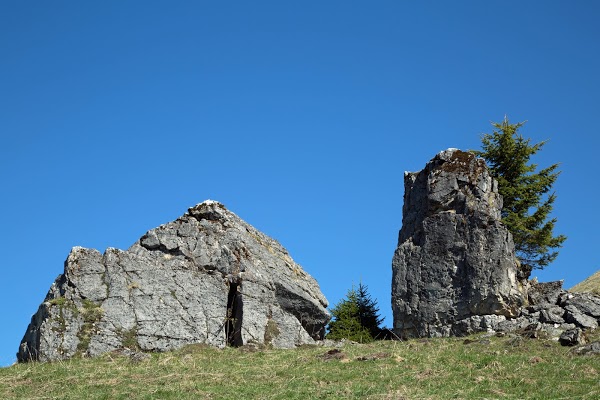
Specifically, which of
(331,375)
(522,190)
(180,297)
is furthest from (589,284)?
(331,375)

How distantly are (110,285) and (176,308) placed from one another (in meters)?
2.69

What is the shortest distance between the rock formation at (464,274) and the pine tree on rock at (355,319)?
1194mm

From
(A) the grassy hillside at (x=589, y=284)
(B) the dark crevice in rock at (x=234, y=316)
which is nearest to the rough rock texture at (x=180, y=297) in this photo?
(B) the dark crevice in rock at (x=234, y=316)

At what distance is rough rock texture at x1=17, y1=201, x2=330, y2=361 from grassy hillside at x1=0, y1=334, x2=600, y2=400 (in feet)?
6.00

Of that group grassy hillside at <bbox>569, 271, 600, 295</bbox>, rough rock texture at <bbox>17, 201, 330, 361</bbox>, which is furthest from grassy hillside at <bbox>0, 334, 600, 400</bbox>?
grassy hillside at <bbox>569, 271, 600, 295</bbox>

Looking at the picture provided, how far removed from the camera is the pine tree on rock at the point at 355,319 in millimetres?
35906

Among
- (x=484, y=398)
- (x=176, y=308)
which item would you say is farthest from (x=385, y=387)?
(x=176, y=308)

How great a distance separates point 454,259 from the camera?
3562 centimetres

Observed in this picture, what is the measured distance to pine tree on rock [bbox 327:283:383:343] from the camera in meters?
35.9

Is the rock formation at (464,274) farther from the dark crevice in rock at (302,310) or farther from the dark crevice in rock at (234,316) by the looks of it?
the dark crevice in rock at (234,316)

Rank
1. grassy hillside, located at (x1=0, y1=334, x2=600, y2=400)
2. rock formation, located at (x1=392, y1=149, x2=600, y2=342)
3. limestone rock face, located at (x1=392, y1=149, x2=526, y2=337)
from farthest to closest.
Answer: limestone rock face, located at (x1=392, y1=149, x2=526, y2=337), rock formation, located at (x1=392, y1=149, x2=600, y2=342), grassy hillside, located at (x1=0, y1=334, x2=600, y2=400)

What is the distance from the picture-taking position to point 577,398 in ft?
63.6

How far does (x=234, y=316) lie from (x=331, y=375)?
969 cm

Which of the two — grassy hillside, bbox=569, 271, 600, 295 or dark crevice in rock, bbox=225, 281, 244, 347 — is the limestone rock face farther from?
grassy hillside, bbox=569, 271, 600, 295
